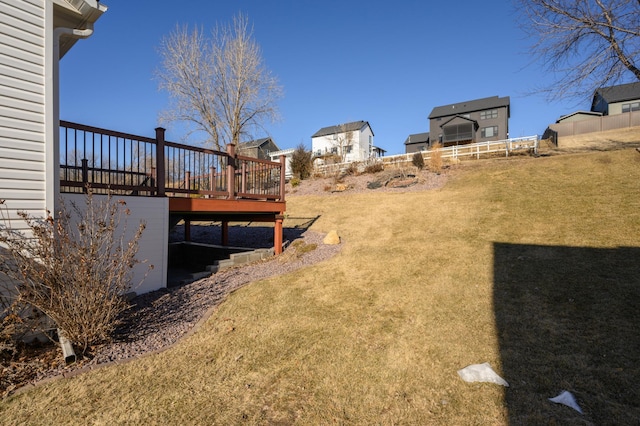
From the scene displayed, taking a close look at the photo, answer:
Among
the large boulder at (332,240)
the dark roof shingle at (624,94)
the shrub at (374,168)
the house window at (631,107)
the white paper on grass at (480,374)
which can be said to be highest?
the dark roof shingle at (624,94)

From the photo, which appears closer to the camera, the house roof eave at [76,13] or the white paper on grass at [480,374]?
the white paper on grass at [480,374]

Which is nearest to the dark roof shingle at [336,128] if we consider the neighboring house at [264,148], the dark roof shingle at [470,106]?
the neighboring house at [264,148]

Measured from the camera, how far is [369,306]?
5082mm

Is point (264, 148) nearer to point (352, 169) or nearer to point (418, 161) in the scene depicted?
point (352, 169)

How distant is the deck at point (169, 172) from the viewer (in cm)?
520

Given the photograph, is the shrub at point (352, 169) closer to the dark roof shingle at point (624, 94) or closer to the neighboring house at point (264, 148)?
the neighboring house at point (264, 148)

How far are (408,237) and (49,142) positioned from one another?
25.7ft

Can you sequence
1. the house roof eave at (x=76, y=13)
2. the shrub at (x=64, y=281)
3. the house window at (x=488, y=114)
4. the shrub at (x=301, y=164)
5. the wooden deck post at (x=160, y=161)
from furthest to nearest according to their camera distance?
the house window at (x=488, y=114)
the shrub at (x=301, y=164)
the wooden deck post at (x=160, y=161)
the house roof eave at (x=76, y=13)
the shrub at (x=64, y=281)

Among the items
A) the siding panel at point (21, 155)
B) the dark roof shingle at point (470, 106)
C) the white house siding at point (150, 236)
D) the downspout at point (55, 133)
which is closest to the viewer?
the siding panel at point (21, 155)

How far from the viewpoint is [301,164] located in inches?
825

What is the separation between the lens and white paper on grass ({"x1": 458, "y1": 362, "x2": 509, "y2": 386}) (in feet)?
10.2

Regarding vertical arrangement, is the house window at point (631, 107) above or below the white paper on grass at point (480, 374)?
above

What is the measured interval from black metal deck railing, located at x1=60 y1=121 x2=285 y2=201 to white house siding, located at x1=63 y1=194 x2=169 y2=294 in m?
0.24

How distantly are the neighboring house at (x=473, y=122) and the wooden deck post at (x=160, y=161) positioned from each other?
33.5 meters
